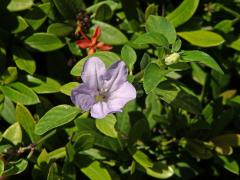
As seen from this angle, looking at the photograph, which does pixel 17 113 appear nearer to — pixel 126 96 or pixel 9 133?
pixel 9 133

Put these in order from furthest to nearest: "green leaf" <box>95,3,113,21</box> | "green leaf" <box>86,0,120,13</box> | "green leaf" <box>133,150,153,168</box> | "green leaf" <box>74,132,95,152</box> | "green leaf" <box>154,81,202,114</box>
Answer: "green leaf" <box>86,0,120,13</box> → "green leaf" <box>95,3,113,21</box> → "green leaf" <box>133,150,153,168</box> → "green leaf" <box>74,132,95,152</box> → "green leaf" <box>154,81,202,114</box>

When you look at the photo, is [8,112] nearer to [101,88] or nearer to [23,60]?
[23,60]

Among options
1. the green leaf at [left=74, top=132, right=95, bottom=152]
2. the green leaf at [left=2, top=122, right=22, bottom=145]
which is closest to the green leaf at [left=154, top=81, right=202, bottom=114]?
the green leaf at [left=74, top=132, right=95, bottom=152]

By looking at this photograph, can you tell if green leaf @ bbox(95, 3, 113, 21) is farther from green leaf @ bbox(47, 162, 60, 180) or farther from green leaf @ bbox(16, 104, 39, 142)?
green leaf @ bbox(47, 162, 60, 180)

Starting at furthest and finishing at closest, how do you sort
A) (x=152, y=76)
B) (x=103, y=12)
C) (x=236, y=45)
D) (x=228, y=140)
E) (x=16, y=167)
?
(x=236, y=45) → (x=228, y=140) → (x=103, y=12) → (x=16, y=167) → (x=152, y=76)

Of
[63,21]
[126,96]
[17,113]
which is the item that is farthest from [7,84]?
[126,96]

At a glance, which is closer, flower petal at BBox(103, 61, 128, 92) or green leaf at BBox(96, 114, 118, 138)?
flower petal at BBox(103, 61, 128, 92)

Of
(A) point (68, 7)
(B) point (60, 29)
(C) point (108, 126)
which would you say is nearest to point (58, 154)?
(C) point (108, 126)
